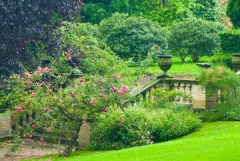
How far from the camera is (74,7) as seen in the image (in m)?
25.1

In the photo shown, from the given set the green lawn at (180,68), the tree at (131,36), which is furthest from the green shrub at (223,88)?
the tree at (131,36)

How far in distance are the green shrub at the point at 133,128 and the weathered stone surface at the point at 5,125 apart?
168 inches

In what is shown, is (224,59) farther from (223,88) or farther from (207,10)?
(207,10)

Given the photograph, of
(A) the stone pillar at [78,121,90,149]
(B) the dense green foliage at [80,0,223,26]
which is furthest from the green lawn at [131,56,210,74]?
(A) the stone pillar at [78,121,90,149]

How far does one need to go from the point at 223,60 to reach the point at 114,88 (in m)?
9.79

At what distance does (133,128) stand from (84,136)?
163 cm

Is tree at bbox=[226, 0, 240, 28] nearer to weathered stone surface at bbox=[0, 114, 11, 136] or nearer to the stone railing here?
the stone railing

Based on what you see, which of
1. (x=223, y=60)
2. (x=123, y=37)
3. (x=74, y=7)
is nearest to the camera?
(x=74, y=7)

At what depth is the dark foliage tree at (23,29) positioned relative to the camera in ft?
69.9

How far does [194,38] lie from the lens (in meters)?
39.7

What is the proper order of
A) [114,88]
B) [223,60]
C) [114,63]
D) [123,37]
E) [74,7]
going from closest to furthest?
[114,88], [114,63], [74,7], [223,60], [123,37]

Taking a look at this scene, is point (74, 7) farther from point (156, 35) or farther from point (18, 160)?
point (156, 35)

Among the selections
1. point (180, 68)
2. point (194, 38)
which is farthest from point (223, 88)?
point (194, 38)

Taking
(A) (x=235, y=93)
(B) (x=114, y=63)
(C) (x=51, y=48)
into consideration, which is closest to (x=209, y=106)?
(A) (x=235, y=93)
